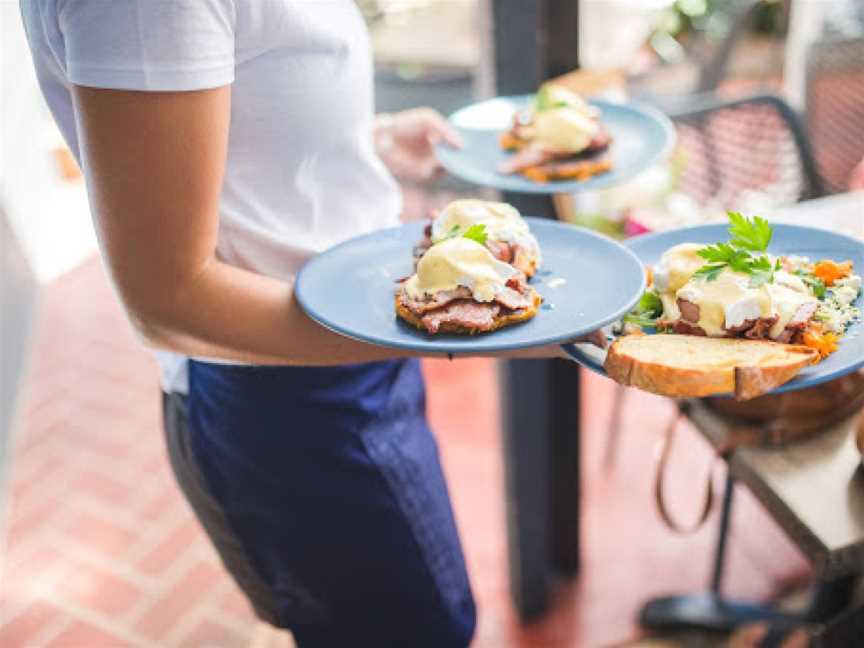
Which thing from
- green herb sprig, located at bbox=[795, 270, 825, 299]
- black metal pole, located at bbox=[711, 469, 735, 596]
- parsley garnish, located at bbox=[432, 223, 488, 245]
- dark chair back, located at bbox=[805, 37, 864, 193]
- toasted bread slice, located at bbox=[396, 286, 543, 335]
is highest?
parsley garnish, located at bbox=[432, 223, 488, 245]

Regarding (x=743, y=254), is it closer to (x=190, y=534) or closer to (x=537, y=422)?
(x=537, y=422)

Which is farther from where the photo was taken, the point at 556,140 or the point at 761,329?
the point at 556,140

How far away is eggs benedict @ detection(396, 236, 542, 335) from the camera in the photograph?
112 cm

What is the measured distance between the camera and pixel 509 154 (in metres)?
1.77

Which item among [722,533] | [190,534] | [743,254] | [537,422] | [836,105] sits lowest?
[190,534]

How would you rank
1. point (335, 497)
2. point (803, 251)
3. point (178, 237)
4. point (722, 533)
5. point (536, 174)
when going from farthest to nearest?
1. point (722, 533)
2. point (536, 174)
3. point (335, 497)
4. point (803, 251)
5. point (178, 237)

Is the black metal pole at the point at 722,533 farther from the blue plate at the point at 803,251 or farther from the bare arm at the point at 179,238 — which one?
the bare arm at the point at 179,238

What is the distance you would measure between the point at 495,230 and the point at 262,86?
0.39 m

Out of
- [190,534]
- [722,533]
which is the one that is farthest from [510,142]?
[190,534]

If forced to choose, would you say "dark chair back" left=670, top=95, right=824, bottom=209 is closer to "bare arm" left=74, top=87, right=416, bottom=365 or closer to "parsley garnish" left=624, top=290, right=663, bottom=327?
"parsley garnish" left=624, top=290, right=663, bottom=327

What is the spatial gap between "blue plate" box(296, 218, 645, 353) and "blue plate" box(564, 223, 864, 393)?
0.06m

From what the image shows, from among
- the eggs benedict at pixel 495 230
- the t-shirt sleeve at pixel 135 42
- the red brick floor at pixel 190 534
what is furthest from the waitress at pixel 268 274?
the red brick floor at pixel 190 534

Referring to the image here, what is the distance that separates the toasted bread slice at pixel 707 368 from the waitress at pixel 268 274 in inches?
5.3

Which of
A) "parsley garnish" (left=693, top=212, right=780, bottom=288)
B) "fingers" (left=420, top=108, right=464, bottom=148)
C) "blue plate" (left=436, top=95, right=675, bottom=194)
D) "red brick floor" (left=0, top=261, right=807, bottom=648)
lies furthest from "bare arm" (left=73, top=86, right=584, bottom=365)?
"red brick floor" (left=0, top=261, right=807, bottom=648)
